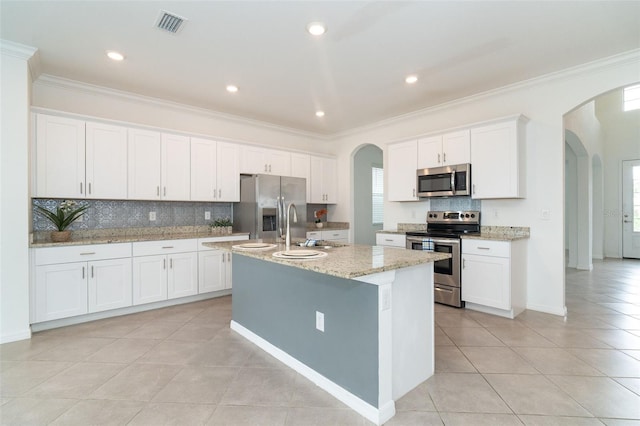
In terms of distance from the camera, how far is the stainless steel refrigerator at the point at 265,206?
445 centimetres

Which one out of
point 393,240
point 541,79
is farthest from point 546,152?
point 393,240

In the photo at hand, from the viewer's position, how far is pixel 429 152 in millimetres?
4293

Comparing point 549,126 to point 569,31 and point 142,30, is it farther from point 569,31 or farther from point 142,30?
point 142,30

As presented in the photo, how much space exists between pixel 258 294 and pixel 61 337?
1928 millimetres

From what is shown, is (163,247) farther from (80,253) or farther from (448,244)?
(448,244)

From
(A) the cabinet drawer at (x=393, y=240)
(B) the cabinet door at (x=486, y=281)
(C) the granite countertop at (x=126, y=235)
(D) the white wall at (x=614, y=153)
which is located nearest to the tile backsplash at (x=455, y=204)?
(A) the cabinet drawer at (x=393, y=240)

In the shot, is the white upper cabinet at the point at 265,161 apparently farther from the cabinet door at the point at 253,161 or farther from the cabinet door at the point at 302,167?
the cabinet door at the point at 302,167

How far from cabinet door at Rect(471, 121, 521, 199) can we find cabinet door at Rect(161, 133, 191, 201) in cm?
367

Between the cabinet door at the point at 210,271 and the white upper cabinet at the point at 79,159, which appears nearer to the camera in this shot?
the white upper cabinet at the point at 79,159

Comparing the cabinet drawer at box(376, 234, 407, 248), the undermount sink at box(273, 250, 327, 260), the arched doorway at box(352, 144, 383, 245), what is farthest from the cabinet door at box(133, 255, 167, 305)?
the arched doorway at box(352, 144, 383, 245)

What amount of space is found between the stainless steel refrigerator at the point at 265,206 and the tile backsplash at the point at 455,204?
198 cm

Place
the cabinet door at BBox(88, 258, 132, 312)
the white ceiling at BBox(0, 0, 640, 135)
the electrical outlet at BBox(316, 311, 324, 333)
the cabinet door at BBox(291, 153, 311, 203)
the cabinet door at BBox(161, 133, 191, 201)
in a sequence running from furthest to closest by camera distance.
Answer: the cabinet door at BBox(291, 153, 311, 203)
the cabinet door at BBox(161, 133, 191, 201)
the cabinet door at BBox(88, 258, 132, 312)
the white ceiling at BBox(0, 0, 640, 135)
the electrical outlet at BBox(316, 311, 324, 333)

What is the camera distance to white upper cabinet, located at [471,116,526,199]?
354 centimetres

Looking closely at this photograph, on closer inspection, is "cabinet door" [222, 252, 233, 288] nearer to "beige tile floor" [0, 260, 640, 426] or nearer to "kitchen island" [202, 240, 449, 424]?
"beige tile floor" [0, 260, 640, 426]
